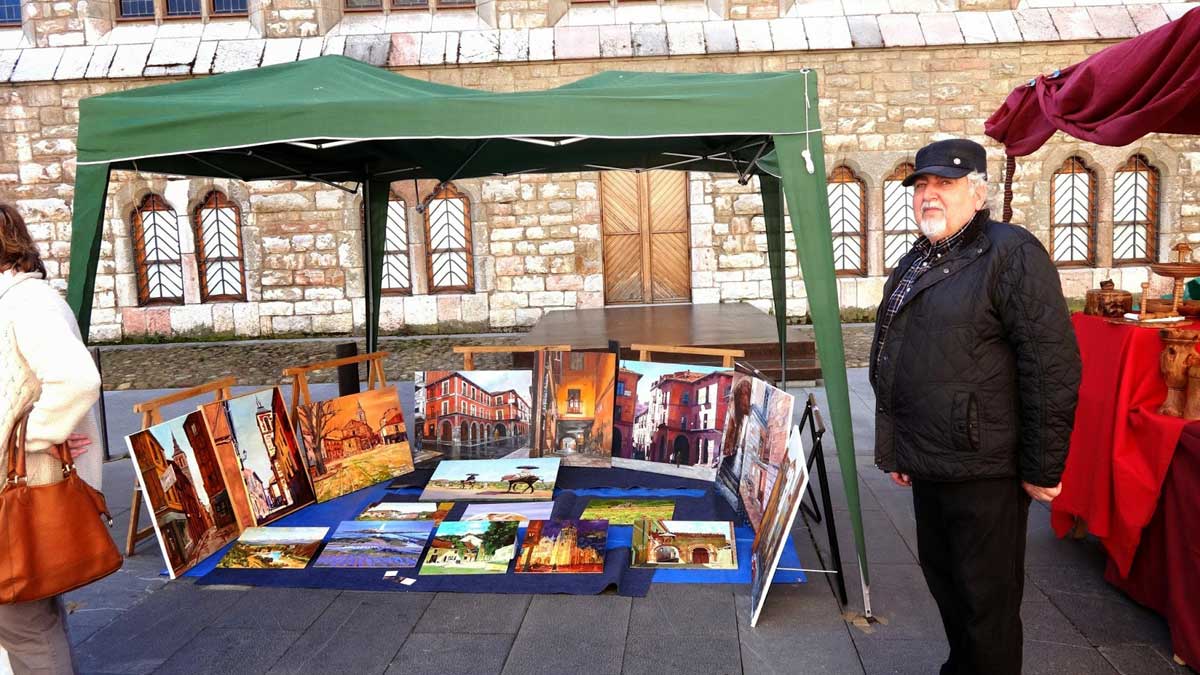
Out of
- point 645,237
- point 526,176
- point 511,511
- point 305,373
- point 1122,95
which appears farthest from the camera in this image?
point 645,237

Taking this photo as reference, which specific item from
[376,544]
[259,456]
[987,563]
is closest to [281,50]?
[259,456]

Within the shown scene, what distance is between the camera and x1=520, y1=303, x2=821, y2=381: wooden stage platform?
25.8ft

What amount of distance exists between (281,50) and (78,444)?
35.1ft

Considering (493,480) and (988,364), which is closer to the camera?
(988,364)

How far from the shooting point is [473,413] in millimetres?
5492

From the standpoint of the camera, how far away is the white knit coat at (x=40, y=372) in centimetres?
231

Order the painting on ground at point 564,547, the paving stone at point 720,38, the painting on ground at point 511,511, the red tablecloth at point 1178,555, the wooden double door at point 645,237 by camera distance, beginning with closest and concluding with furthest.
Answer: the red tablecloth at point 1178,555, the painting on ground at point 564,547, the painting on ground at point 511,511, the paving stone at point 720,38, the wooden double door at point 645,237

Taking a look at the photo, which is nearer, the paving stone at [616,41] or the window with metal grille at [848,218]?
the paving stone at [616,41]

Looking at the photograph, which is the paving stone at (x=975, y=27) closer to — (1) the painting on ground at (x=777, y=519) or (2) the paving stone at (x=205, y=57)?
(1) the painting on ground at (x=777, y=519)

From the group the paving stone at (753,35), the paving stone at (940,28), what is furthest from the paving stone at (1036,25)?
the paving stone at (753,35)

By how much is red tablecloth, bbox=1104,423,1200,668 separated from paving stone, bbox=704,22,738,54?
31.4 feet

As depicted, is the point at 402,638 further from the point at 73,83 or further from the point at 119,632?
the point at 73,83

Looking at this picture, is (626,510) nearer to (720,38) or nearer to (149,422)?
(149,422)

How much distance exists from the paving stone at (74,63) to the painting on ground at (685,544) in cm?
1153
